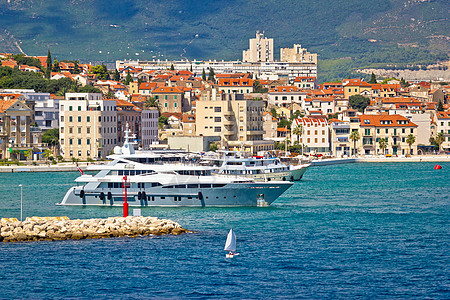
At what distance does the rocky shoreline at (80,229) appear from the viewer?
143 feet

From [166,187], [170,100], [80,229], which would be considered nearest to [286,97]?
[170,100]

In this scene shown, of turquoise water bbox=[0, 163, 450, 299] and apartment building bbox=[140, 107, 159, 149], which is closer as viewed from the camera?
turquoise water bbox=[0, 163, 450, 299]

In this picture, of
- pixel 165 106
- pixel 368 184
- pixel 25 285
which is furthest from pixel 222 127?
pixel 25 285

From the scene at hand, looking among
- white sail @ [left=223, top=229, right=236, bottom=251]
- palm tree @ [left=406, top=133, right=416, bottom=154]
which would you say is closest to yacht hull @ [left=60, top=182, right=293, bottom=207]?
white sail @ [left=223, top=229, right=236, bottom=251]

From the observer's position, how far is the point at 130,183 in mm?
57844

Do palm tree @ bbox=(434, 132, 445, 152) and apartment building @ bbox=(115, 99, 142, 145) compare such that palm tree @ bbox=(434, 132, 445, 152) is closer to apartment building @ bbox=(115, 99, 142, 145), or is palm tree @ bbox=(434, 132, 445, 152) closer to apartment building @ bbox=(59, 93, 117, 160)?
apartment building @ bbox=(115, 99, 142, 145)

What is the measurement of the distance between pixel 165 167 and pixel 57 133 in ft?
192

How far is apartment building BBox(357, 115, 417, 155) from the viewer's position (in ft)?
422

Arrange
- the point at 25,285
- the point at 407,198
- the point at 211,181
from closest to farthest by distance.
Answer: the point at 25,285 → the point at 211,181 → the point at 407,198

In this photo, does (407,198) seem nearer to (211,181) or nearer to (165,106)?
(211,181)

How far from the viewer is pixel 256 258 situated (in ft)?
129

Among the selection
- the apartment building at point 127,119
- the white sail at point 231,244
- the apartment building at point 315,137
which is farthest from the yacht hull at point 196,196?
the apartment building at point 315,137

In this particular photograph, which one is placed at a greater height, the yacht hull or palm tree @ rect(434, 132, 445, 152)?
palm tree @ rect(434, 132, 445, 152)

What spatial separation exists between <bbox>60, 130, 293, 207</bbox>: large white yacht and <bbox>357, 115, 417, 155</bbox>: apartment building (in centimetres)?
7270
